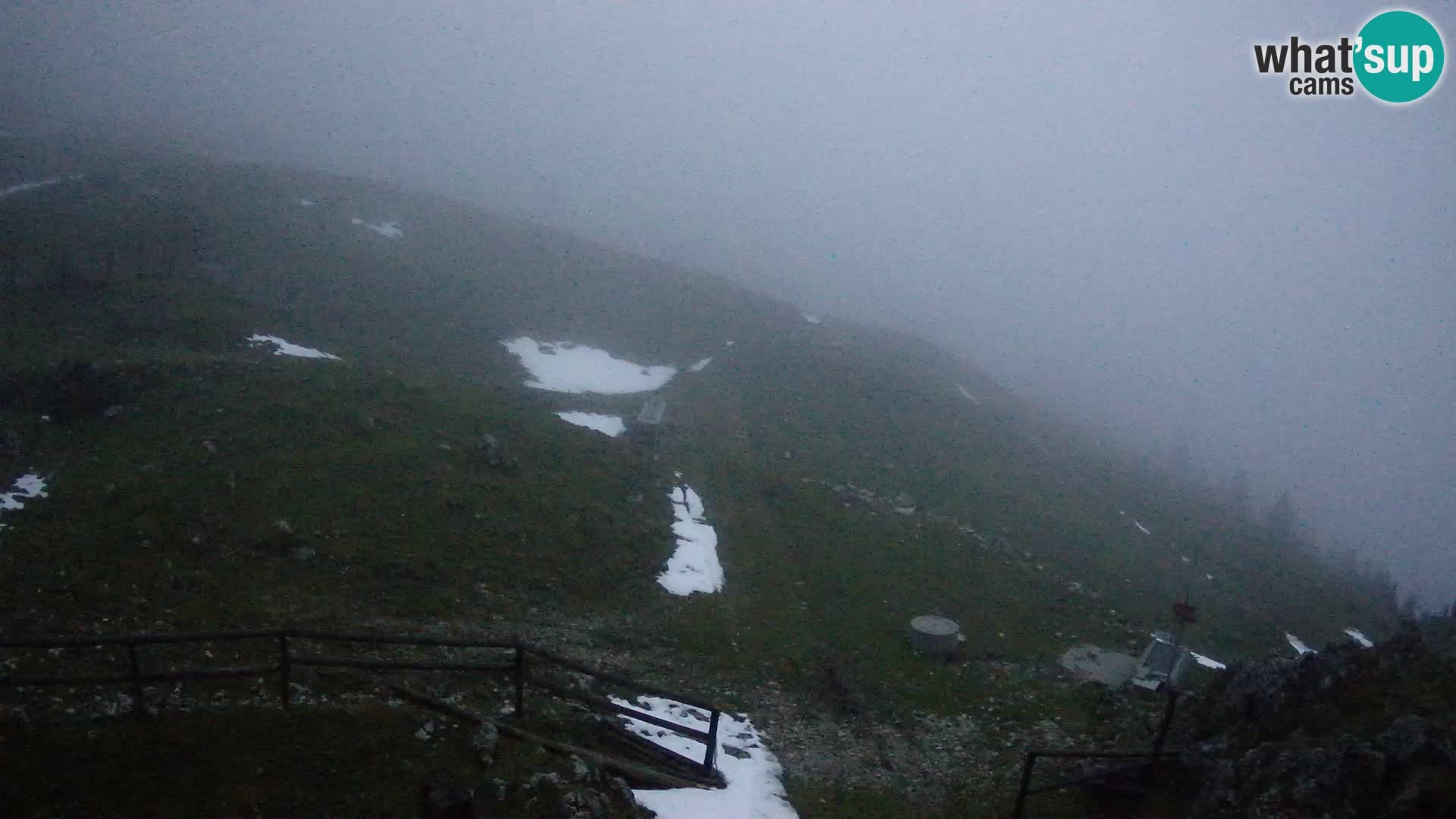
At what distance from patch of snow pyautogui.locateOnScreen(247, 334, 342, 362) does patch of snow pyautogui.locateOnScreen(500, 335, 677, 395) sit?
10127 mm

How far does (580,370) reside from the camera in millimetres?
45875

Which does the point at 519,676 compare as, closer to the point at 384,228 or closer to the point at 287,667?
the point at 287,667

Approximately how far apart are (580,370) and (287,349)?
16.0 meters

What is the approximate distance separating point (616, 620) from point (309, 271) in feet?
119

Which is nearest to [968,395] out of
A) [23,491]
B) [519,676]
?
[519,676]

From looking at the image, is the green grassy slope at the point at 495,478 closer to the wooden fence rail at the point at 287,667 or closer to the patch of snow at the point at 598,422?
the patch of snow at the point at 598,422

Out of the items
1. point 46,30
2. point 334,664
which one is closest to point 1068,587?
point 334,664

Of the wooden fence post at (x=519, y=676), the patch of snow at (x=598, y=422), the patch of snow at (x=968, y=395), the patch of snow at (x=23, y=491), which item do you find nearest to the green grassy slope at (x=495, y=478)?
the patch of snow at (x=23, y=491)

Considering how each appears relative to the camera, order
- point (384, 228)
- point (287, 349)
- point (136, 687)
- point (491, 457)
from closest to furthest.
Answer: point (136, 687), point (491, 457), point (287, 349), point (384, 228)

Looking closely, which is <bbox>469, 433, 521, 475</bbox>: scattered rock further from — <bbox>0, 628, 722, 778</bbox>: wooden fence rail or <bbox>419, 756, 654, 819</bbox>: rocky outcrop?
<bbox>419, 756, 654, 819</bbox>: rocky outcrop

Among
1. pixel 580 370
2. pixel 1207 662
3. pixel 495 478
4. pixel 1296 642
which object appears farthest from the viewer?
pixel 580 370

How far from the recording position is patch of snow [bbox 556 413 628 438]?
3647 cm

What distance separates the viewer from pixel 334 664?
11.2 m

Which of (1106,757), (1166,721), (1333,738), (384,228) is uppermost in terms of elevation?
(384,228)
